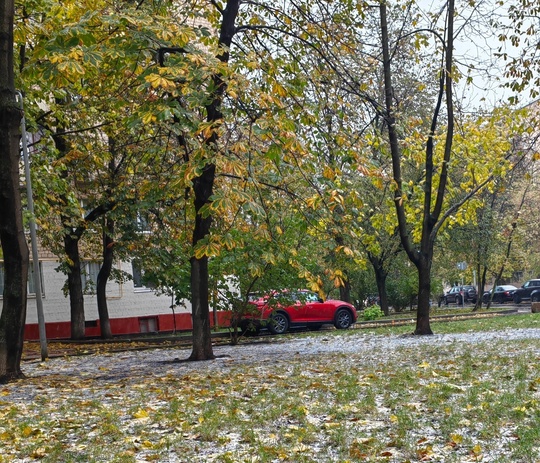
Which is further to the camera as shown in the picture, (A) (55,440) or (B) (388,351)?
(B) (388,351)

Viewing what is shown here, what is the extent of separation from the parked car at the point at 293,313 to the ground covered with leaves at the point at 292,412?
7577 millimetres

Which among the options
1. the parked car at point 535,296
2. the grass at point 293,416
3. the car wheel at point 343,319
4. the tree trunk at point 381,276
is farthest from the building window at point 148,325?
the parked car at point 535,296

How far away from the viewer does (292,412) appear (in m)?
7.30

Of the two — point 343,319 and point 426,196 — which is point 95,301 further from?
point 426,196

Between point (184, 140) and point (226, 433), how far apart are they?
7.29 metres

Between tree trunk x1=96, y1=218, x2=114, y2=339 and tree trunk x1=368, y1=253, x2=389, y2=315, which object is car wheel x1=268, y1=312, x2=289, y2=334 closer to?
tree trunk x1=96, y1=218, x2=114, y2=339

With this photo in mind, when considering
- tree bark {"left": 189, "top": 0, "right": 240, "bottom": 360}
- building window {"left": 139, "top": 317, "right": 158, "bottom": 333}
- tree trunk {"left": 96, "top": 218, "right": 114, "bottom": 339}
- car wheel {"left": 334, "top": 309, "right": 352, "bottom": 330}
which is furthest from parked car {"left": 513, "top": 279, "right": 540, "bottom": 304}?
tree bark {"left": 189, "top": 0, "right": 240, "bottom": 360}

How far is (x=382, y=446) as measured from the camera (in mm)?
5691

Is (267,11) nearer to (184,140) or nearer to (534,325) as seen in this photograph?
(184,140)

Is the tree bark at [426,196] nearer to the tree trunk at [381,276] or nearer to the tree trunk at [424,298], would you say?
the tree trunk at [424,298]

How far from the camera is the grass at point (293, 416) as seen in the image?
5.69 meters

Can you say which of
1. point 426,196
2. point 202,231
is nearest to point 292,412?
point 202,231

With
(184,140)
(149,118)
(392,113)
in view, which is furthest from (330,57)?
(149,118)

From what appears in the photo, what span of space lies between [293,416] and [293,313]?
1932 centimetres
